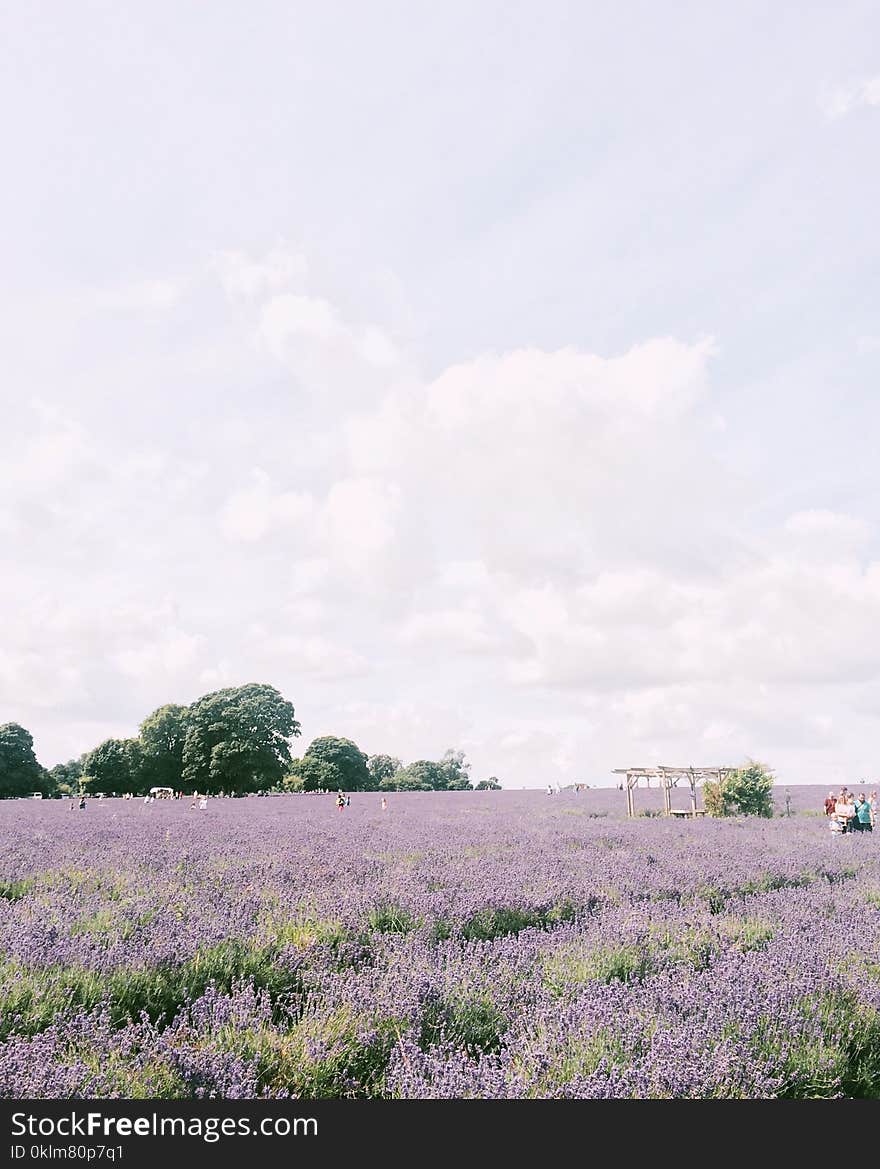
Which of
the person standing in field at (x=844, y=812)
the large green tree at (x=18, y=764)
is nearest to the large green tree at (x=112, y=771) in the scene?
the large green tree at (x=18, y=764)

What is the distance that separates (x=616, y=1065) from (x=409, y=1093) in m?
0.76

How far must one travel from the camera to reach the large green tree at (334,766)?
198 feet

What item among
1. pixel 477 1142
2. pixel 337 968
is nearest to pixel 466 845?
pixel 337 968

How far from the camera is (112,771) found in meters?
58.0

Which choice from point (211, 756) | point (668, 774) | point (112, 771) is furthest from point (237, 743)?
point (668, 774)

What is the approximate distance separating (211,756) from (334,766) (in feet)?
42.2

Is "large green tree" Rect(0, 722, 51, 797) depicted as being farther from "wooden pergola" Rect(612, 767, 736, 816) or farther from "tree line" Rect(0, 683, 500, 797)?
"wooden pergola" Rect(612, 767, 736, 816)

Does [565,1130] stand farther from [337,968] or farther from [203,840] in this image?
[203,840]

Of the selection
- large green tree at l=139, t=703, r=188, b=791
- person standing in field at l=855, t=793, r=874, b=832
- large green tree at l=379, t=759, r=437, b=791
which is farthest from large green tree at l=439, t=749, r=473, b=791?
person standing in field at l=855, t=793, r=874, b=832

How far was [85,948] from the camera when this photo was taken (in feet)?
13.4

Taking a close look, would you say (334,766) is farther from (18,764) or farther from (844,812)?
(844,812)

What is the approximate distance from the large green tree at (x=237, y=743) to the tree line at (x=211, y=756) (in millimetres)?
66

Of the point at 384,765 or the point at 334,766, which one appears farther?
the point at 384,765

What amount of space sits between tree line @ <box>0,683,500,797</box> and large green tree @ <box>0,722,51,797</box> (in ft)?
0.21
